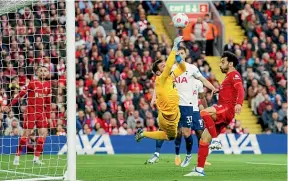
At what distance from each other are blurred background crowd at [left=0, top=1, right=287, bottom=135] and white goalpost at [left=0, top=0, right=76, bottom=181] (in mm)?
117

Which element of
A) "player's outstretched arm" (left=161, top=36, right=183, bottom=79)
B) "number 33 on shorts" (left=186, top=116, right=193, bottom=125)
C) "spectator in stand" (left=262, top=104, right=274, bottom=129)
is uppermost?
"player's outstretched arm" (left=161, top=36, right=183, bottom=79)

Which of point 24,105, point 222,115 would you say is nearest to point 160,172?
point 222,115

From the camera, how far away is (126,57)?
2736 centimetres

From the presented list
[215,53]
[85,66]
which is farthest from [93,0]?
[215,53]

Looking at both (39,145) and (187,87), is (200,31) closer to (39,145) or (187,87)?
(187,87)

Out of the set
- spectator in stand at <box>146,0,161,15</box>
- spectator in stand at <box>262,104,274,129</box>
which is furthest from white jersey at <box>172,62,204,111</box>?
spectator in stand at <box>146,0,161,15</box>

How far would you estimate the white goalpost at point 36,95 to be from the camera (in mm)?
11633

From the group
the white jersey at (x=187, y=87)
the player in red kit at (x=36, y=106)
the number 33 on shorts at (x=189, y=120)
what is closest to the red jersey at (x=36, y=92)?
the player in red kit at (x=36, y=106)

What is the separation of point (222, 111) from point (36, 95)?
5.06m

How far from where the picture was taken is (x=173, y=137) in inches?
616

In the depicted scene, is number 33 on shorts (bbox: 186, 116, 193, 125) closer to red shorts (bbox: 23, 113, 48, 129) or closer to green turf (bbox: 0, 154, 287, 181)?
green turf (bbox: 0, 154, 287, 181)

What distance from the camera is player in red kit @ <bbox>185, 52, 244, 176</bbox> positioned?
1354 cm

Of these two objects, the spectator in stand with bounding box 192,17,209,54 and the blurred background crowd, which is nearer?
the blurred background crowd

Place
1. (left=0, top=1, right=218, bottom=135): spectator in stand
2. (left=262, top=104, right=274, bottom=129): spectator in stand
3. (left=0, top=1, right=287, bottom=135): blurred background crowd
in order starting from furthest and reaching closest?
(left=262, top=104, right=274, bottom=129): spectator in stand < (left=0, top=1, right=287, bottom=135): blurred background crowd < (left=0, top=1, right=218, bottom=135): spectator in stand
